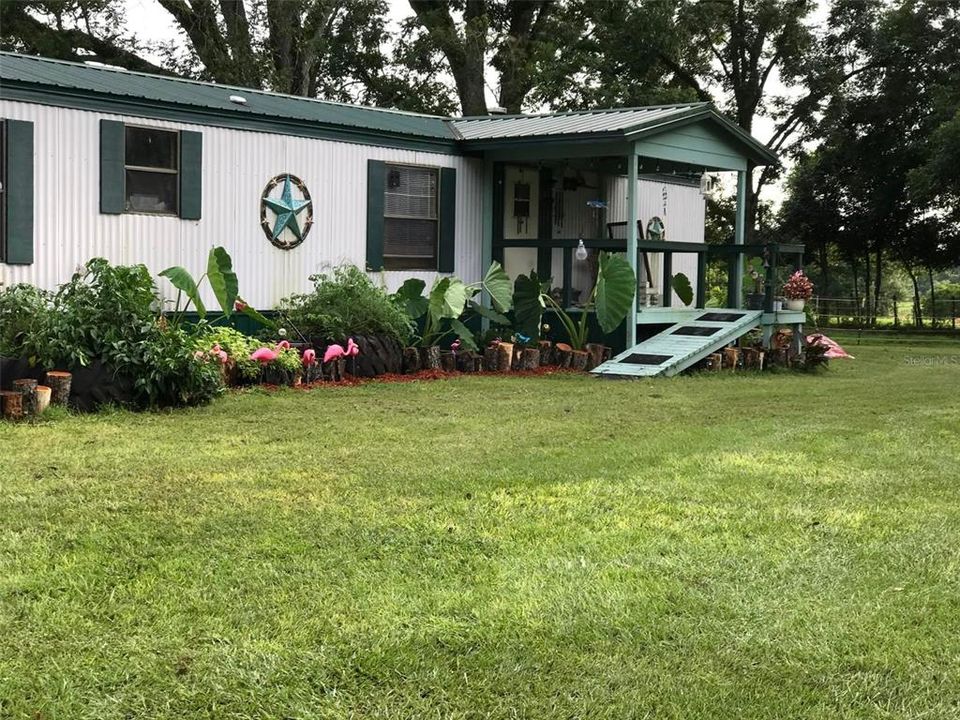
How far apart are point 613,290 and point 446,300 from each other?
1832 millimetres

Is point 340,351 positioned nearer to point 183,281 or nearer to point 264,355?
point 264,355

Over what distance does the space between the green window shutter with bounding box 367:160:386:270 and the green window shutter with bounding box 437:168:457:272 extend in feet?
2.91

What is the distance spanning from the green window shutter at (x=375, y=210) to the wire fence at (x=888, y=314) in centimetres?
1555

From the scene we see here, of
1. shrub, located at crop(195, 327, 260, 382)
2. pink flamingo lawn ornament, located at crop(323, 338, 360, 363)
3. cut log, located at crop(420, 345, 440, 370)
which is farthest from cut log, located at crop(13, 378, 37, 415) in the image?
cut log, located at crop(420, 345, 440, 370)

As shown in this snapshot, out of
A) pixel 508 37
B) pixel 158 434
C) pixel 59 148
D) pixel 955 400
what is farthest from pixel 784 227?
pixel 158 434

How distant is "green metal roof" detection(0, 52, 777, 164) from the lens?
31.1 ft

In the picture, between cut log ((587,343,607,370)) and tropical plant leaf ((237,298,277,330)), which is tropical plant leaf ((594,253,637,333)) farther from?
tropical plant leaf ((237,298,277,330))

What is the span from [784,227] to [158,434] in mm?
22821

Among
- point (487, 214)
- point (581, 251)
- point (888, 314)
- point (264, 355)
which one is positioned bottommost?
point (264, 355)

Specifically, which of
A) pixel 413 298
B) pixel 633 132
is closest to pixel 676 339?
pixel 633 132

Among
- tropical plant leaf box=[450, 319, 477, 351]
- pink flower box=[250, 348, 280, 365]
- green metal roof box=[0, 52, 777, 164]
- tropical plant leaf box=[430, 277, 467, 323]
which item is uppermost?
green metal roof box=[0, 52, 777, 164]

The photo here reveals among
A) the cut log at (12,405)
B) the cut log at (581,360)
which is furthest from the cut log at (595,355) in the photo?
the cut log at (12,405)

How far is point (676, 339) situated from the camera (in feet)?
39.5

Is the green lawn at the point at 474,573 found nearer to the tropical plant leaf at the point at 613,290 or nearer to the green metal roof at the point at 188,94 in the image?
the green metal roof at the point at 188,94
